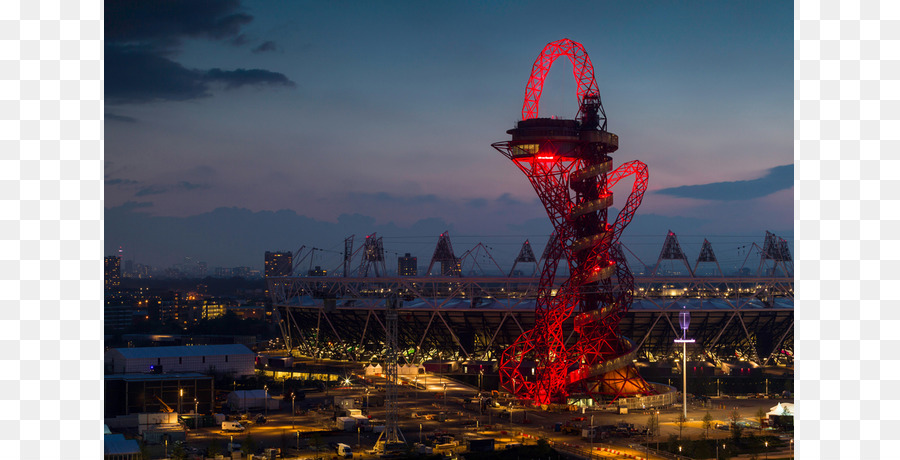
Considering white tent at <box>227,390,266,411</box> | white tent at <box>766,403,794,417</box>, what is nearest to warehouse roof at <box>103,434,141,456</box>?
white tent at <box>227,390,266,411</box>

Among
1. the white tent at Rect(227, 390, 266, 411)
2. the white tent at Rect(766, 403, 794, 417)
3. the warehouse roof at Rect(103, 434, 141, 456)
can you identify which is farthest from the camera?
the white tent at Rect(227, 390, 266, 411)

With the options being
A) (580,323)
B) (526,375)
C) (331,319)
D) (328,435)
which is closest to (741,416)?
(580,323)

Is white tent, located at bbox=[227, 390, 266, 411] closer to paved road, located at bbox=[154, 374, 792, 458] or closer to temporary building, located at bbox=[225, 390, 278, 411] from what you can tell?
temporary building, located at bbox=[225, 390, 278, 411]

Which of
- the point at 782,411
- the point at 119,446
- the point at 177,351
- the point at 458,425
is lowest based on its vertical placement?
the point at 458,425

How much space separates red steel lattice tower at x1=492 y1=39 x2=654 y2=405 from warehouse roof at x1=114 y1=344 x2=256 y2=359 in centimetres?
3264

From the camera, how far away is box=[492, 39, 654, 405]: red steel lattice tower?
261 ft

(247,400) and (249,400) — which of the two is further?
(249,400)

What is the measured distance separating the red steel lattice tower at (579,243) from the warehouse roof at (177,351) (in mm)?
32645

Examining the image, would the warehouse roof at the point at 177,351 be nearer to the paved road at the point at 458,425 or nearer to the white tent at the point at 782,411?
the paved road at the point at 458,425

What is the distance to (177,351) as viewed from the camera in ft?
314

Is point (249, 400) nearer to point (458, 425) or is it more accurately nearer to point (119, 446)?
point (458, 425)

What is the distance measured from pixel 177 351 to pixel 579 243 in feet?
141

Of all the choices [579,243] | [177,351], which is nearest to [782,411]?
[579,243]

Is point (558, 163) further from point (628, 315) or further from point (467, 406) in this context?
point (628, 315)
